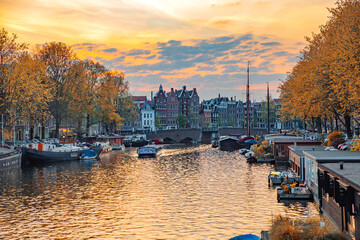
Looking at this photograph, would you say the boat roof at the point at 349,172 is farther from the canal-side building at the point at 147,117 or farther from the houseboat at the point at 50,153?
the canal-side building at the point at 147,117

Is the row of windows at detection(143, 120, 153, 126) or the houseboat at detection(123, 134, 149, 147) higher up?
the row of windows at detection(143, 120, 153, 126)

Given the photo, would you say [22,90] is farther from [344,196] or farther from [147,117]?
[147,117]

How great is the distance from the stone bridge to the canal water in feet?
257

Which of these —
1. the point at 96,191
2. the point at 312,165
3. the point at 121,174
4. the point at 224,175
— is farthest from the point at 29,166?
the point at 312,165

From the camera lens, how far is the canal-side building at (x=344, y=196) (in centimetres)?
1886

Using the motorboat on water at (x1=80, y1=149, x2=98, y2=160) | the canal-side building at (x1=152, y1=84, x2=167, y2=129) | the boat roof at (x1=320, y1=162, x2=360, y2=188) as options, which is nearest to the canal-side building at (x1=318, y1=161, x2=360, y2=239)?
the boat roof at (x1=320, y1=162, x2=360, y2=188)

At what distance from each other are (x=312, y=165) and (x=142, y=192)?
15.8 m

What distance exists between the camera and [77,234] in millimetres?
25328

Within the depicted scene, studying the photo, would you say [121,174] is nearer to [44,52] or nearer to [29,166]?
[29,166]

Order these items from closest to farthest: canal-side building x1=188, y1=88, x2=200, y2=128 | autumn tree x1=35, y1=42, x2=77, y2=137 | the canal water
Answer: the canal water
autumn tree x1=35, y1=42, x2=77, y2=137
canal-side building x1=188, y1=88, x2=200, y2=128

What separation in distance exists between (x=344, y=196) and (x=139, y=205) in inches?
703

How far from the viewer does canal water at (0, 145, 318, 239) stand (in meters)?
26.0

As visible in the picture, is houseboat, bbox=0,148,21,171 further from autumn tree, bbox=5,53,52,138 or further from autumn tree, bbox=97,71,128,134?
autumn tree, bbox=97,71,128,134

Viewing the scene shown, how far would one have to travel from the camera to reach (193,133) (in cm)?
13788
